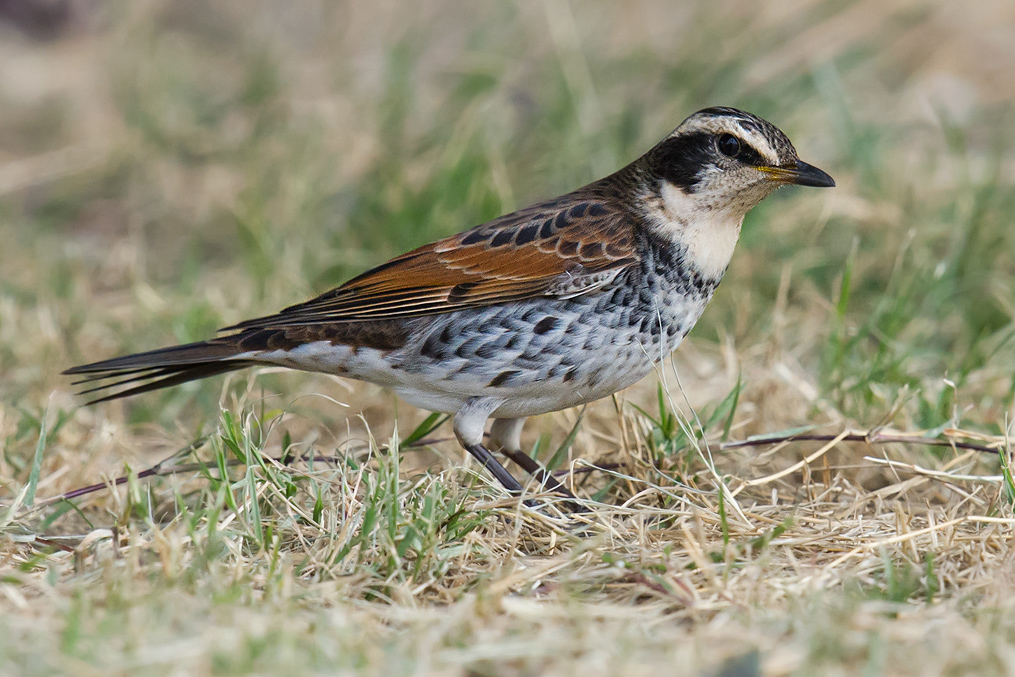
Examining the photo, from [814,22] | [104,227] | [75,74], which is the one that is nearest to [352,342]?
[104,227]

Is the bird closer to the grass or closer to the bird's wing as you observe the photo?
the bird's wing

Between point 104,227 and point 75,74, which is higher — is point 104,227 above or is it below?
below

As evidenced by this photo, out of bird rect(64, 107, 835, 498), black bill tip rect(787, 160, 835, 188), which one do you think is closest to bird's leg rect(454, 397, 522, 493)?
bird rect(64, 107, 835, 498)

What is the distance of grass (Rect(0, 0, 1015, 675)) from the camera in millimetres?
3057

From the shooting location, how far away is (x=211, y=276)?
684 cm

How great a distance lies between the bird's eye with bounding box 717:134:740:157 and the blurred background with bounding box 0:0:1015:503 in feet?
3.44

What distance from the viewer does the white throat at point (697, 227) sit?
427 centimetres

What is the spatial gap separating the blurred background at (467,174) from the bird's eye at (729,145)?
3.44 ft

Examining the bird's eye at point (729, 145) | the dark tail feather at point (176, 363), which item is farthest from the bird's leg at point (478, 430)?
the bird's eye at point (729, 145)

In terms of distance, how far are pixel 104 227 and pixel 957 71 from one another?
659 centimetres

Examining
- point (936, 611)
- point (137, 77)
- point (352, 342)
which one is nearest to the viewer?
point (936, 611)

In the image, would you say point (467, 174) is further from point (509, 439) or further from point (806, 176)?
point (806, 176)

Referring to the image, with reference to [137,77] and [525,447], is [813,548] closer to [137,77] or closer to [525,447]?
[525,447]

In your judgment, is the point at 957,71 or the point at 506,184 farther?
the point at 957,71
